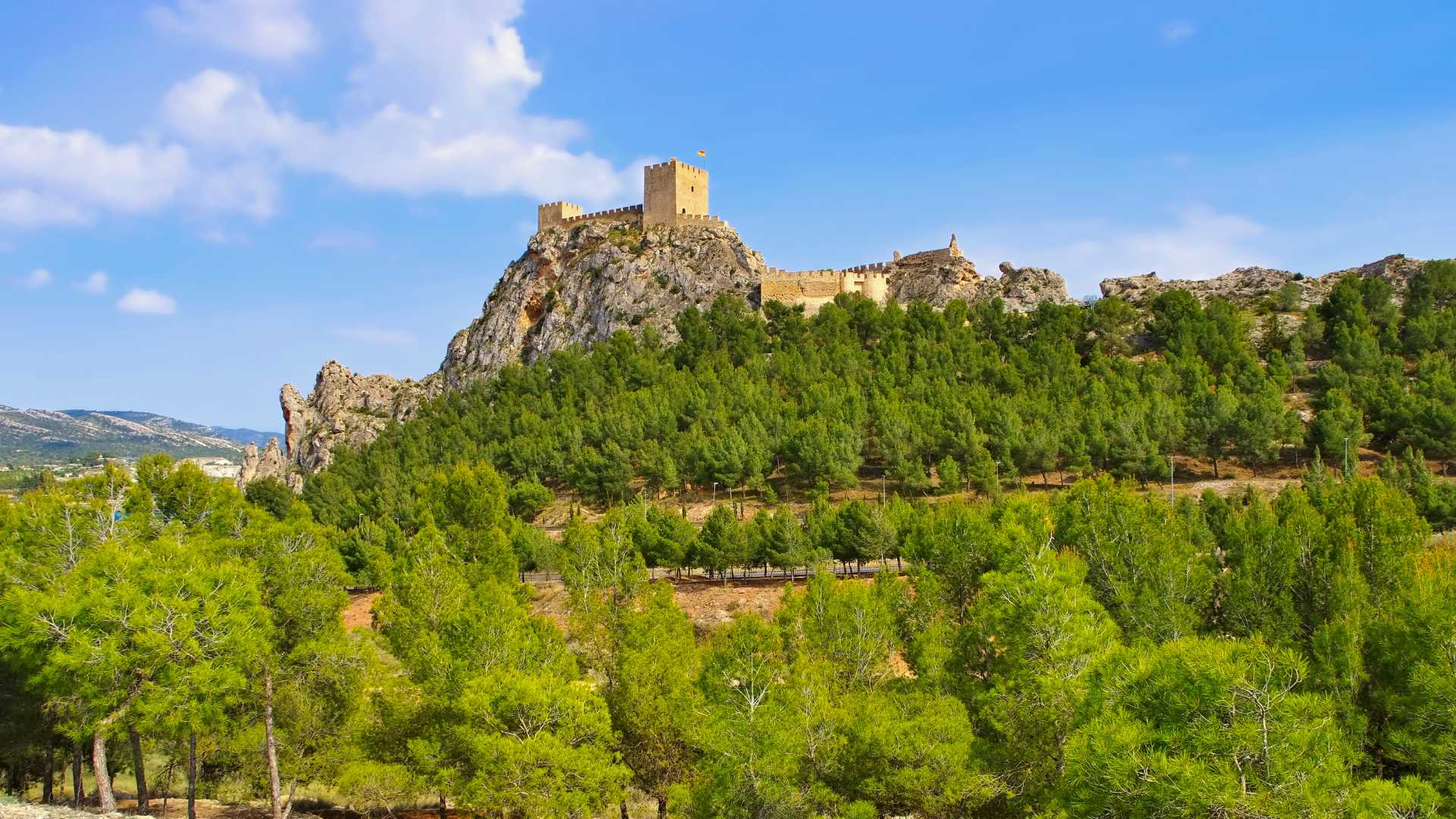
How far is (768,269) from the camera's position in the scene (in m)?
108

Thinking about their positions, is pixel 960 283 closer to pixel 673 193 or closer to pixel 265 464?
pixel 673 193

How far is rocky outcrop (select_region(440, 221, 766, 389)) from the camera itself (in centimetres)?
10425

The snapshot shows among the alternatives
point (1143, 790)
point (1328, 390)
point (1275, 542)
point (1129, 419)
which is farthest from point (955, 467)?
point (1143, 790)

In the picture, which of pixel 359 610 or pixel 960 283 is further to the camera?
pixel 960 283

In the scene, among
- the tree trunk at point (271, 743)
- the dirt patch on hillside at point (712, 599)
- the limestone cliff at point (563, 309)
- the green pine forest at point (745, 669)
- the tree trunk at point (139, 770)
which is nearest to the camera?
the green pine forest at point (745, 669)

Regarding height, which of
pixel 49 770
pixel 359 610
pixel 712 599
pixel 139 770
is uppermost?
pixel 139 770

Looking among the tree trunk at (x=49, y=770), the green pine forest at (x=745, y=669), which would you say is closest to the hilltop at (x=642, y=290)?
the green pine forest at (x=745, y=669)

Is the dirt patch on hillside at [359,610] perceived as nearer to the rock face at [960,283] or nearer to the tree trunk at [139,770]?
the tree trunk at [139,770]

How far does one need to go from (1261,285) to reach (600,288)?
70.0 meters

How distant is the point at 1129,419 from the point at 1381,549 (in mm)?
37952

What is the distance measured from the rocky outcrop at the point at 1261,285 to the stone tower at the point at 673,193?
154 ft

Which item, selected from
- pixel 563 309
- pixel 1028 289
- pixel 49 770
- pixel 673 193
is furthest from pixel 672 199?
pixel 49 770

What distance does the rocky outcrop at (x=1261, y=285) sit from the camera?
93438 millimetres

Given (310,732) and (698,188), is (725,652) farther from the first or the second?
(698,188)
